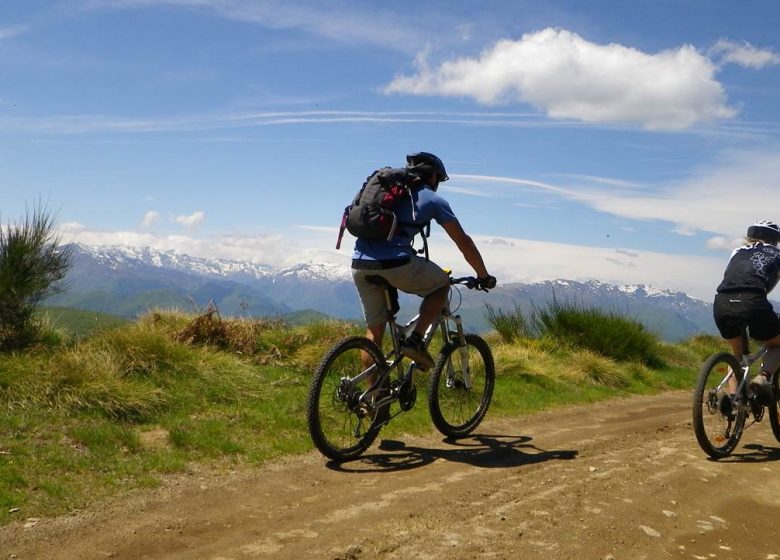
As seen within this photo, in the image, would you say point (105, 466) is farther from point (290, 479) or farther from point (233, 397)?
point (233, 397)

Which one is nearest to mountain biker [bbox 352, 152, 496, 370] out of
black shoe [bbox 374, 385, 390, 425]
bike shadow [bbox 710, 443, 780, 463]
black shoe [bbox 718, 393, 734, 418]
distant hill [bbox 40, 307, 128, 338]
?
black shoe [bbox 374, 385, 390, 425]

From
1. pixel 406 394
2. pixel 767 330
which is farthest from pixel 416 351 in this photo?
pixel 767 330

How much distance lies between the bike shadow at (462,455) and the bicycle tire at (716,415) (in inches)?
46.0

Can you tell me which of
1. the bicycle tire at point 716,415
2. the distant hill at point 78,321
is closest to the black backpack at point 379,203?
the bicycle tire at point 716,415

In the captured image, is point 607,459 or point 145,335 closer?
point 607,459

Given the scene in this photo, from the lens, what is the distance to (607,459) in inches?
223

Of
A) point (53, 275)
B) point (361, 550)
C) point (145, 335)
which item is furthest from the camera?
point (53, 275)

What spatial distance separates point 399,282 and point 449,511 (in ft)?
6.49

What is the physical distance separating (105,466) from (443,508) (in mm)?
2481

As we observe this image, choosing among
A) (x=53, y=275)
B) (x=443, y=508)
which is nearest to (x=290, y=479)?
(x=443, y=508)

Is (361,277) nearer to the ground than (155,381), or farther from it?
farther from it

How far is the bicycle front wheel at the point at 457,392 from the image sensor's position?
6.04 m

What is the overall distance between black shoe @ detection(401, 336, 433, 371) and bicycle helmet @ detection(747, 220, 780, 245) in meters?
3.51

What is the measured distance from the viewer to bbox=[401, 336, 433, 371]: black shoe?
5574mm
